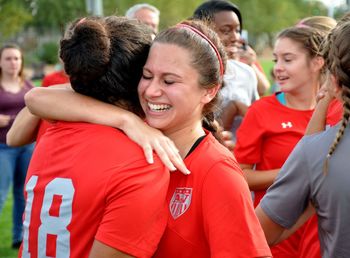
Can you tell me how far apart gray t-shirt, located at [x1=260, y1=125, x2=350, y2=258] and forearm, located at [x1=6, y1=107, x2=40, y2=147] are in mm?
1388

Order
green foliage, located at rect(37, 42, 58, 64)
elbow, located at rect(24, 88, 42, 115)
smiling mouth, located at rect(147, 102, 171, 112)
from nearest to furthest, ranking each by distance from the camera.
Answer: smiling mouth, located at rect(147, 102, 171, 112), elbow, located at rect(24, 88, 42, 115), green foliage, located at rect(37, 42, 58, 64)

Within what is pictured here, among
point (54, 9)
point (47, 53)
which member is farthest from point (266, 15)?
point (47, 53)

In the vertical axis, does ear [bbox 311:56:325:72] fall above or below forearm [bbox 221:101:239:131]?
above

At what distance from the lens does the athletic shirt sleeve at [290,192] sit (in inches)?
81.4

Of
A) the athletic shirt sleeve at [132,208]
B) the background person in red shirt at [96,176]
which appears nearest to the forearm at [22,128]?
the background person in red shirt at [96,176]

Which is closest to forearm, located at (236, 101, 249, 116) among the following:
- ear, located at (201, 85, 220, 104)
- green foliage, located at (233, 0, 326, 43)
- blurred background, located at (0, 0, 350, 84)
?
ear, located at (201, 85, 220, 104)

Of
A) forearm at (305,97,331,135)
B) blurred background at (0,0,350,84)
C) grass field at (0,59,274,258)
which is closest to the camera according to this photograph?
forearm at (305,97,331,135)

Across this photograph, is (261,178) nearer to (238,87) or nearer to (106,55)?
(238,87)

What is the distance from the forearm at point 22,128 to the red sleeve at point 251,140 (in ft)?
3.82

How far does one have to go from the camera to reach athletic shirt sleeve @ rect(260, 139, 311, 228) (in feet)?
6.78

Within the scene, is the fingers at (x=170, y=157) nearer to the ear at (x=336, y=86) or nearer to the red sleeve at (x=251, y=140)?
the ear at (x=336, y=86)

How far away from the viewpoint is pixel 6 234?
6.80 meters

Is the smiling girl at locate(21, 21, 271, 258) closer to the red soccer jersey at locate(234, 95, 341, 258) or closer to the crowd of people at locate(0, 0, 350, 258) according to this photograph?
the crowd of people at locate(0, 0, 350, 258)

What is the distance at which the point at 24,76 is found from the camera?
23.4ft
